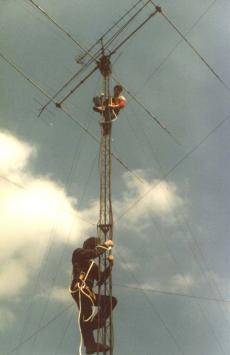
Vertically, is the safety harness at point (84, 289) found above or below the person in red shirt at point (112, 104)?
below

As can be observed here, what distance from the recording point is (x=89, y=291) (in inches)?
320

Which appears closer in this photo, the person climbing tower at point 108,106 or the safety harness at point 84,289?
the safety harness at point 84,289

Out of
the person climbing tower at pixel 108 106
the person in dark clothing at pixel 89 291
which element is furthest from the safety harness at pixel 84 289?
the person climbing tower at pixel 108 106

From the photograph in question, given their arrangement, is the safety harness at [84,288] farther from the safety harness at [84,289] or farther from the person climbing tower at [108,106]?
the person climbing tower at [108,106]

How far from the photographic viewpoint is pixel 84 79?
10297 millimetres

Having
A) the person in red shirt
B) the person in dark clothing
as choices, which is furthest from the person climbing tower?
the person in dark clothing

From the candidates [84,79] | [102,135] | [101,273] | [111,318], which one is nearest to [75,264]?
[101,273]

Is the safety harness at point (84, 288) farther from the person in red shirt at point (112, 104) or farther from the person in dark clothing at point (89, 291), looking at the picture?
the person in red shirt at point (112, 104)

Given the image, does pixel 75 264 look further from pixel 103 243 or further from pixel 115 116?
pixel 115 116

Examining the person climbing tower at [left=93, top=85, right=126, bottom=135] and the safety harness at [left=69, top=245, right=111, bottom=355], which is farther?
the person climbing tower at [left=93, top=85, right=126, bottom=135]

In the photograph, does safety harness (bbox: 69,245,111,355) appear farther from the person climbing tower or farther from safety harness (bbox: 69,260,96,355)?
the person climbing tower

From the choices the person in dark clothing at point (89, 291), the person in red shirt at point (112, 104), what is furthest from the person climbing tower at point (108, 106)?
the person in dark clothing at point (89, 291)

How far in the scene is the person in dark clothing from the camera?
803 cm

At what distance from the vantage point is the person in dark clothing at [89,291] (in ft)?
26.3
